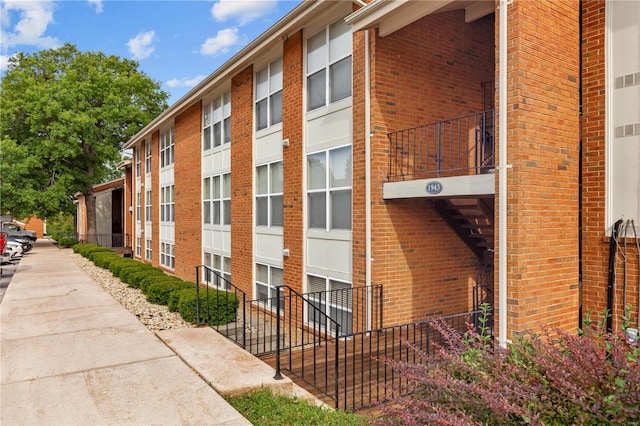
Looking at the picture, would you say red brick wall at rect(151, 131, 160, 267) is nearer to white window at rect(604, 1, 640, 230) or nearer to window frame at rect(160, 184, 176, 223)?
window frame at rect(160, 184, 176, 223)

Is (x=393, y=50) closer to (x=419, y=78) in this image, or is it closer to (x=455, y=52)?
(x=419, y=78)

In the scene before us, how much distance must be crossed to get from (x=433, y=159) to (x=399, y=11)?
8.87ft

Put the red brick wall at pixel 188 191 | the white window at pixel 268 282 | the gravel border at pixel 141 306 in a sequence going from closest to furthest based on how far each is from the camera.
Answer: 1. the gravel border at pixel 141 306
2. the white window at pixel 268 282
3. the red brick wall at pixel 188 191

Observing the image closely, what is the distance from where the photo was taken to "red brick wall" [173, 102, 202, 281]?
52.4 feet

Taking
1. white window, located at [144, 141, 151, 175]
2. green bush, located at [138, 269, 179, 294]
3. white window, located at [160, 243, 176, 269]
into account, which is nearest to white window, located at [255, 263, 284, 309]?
green bush, located at [138, 269, 179, 294]

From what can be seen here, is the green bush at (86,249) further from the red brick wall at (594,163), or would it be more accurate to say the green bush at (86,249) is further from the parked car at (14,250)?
the red brick wall at (594,163)

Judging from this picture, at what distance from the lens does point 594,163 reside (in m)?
6.21

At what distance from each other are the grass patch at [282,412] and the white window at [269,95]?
23.6 feet

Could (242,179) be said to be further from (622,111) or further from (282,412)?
(622,111)

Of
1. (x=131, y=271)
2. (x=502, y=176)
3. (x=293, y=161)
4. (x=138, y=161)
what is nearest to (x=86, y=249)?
(x=138, y=161)

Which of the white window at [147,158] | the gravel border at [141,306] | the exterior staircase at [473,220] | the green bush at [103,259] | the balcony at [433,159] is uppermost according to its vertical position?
the white window at [147,158]

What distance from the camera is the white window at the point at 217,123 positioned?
13.9 meters

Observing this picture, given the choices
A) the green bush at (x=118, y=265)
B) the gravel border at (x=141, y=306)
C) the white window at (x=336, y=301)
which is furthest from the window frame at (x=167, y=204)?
the white window at (x=336, y=301)

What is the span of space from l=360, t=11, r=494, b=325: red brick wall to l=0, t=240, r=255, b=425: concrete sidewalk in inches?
116
